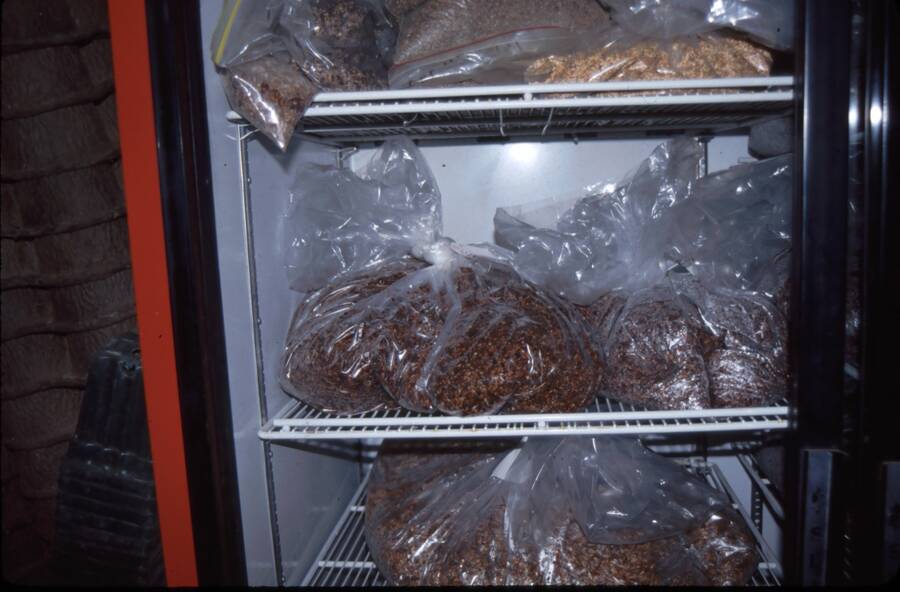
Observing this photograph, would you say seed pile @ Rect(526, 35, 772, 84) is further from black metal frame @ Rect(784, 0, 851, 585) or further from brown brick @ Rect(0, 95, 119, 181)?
brown brick @ Rect(0, 95, 119, 181)

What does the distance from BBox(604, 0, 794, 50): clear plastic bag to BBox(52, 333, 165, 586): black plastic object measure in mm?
1061

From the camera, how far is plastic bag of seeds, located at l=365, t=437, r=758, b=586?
0.79 meters

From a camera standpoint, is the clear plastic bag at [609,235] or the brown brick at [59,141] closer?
the clear plastic bag at [609,235]

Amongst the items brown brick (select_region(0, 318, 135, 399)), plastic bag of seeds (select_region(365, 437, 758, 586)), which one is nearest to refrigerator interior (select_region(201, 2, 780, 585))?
plastic bag of seeds (select_region(365, 437, 758, 586))

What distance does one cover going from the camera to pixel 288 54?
0.76 m

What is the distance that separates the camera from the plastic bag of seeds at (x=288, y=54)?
0.71m

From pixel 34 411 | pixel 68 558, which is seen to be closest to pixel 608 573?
pixel 68 558

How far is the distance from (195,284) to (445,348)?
344 millimetres

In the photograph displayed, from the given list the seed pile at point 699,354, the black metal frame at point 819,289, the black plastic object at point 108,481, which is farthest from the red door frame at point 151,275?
the black metal frame at point 819,289

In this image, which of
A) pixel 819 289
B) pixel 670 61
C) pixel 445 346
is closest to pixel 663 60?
pixel 670 61

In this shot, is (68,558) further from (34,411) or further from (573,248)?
(573,248)

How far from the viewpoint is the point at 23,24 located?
3.36ft

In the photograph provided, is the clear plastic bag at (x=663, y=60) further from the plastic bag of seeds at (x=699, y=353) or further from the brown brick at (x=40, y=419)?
the brown brick at (x=40, y=419)

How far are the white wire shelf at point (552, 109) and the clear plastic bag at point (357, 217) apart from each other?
8 cm
